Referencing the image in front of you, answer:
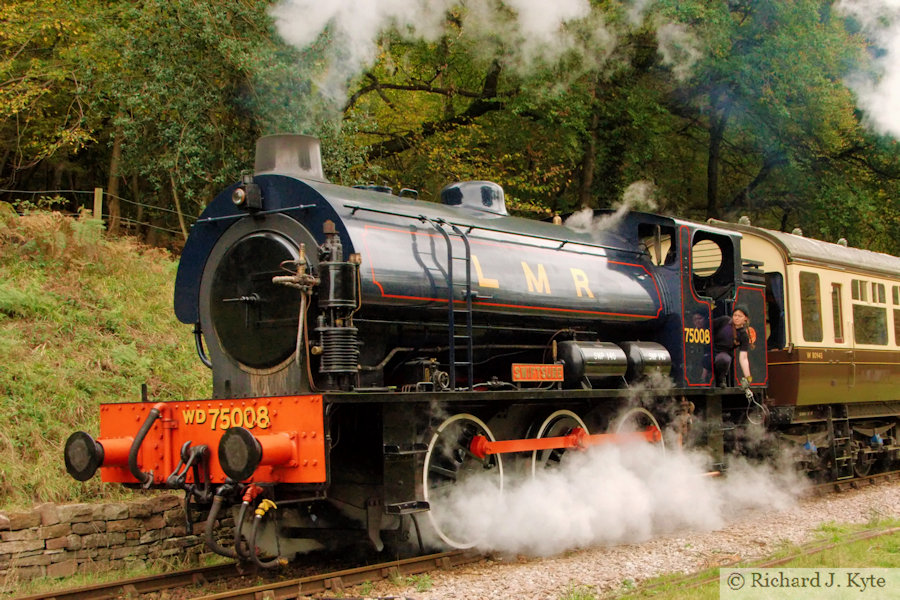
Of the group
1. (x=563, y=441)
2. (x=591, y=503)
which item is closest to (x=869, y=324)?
(x=591, y=503)

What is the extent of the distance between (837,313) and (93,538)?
9676mm

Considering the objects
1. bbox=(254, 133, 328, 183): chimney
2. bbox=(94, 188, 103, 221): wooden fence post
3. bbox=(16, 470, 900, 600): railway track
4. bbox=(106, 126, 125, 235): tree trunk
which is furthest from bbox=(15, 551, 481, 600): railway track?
bbox=(106, 126, 125, 235): tree trunk

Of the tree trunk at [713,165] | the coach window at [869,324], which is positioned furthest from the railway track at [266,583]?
the tree trunk at [713,165]

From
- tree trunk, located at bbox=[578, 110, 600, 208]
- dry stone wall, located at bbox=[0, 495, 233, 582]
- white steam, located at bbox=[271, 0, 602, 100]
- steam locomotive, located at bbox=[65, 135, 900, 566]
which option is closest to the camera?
steam locomotive, located at bbox=[65, 135, 900, 566]

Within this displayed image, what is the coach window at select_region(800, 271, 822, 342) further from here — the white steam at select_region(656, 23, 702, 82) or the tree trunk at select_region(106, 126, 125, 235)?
the tree trunk at select_region(106, 126, 125, 235)

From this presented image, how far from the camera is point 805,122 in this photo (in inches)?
830

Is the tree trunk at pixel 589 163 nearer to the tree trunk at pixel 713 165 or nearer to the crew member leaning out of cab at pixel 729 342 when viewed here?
the tree trunk at pixel 713 165

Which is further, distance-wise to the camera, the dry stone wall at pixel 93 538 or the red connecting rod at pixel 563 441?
the red connecting rod at pixel 563 441

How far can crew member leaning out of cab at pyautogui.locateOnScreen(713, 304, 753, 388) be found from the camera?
31.2 feet

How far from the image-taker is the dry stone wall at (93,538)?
6.79 m

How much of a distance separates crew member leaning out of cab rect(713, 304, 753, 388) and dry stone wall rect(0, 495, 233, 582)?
226 inches

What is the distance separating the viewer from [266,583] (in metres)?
6.50

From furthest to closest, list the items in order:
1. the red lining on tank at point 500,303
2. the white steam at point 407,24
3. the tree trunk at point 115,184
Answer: the tree trunk at point 115,184 → the white steam at point 407,24 → the red lining on tank at point 500,303

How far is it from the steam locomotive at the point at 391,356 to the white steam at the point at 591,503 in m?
0.15
